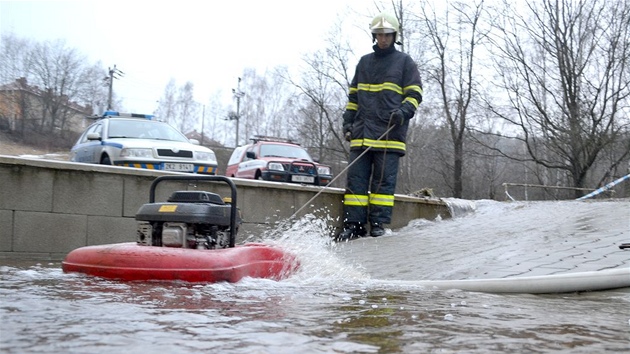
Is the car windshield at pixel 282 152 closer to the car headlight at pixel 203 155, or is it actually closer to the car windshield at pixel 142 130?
the car windshield at pixel 142 130

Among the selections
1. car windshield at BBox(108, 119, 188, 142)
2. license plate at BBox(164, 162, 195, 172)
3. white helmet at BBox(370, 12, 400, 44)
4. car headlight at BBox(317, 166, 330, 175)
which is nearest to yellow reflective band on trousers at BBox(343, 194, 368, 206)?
white helmet at BBox(370, 12, 400, 44)

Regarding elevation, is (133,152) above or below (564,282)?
above

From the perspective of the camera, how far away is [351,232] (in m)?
8.24

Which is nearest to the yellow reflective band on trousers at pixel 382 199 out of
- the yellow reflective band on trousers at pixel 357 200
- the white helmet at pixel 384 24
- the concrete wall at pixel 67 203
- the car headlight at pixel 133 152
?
the yellow reflective band on trousers at pixel 357 200

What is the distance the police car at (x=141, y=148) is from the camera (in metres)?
10.9

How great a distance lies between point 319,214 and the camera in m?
8.66

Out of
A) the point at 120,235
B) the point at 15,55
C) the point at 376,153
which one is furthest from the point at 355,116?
the point at 15,55

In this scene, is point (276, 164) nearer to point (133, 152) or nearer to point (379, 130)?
point (133, 152)

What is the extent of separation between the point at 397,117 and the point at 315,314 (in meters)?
5.03

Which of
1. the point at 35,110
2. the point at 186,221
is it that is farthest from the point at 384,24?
the point at 35,110

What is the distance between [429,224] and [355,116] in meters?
1.91

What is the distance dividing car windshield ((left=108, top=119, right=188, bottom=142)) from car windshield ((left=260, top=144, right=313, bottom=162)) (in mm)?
5545

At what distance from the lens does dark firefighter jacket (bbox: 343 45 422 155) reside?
8070 millimetres

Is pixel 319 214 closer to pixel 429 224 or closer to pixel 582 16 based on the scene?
pixel 429 224
